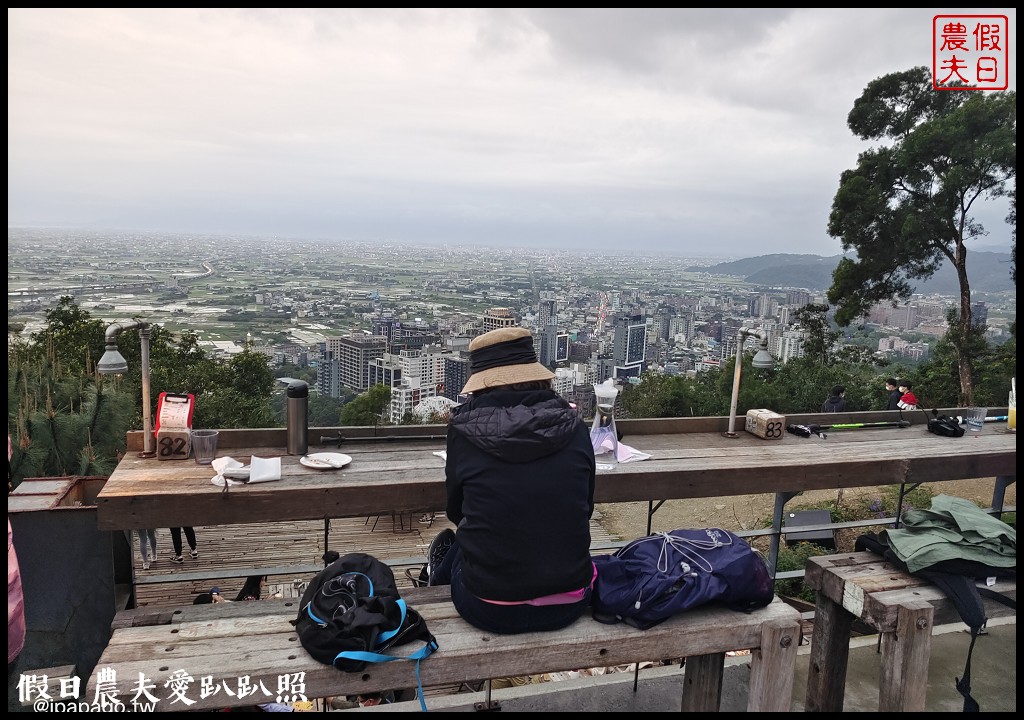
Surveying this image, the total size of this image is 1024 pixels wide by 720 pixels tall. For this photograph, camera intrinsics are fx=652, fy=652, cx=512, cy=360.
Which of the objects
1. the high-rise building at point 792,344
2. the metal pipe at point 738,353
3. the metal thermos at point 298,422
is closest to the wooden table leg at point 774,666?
the metal pipe at point 738,353

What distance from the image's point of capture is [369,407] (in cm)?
1544

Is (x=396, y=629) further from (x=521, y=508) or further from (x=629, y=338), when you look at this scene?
(x=629, y=338)

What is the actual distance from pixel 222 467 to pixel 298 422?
39cm

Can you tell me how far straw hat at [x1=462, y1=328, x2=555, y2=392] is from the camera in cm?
213

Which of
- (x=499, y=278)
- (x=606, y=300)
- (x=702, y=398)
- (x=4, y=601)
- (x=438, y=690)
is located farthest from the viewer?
(x=499, y=278)

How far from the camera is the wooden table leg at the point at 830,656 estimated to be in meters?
2.39

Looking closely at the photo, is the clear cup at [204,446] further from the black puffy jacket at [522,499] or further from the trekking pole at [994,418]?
the trekking pole at [994,418]

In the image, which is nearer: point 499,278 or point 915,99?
point 915,99

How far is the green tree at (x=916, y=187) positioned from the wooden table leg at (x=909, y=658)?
13680 mm

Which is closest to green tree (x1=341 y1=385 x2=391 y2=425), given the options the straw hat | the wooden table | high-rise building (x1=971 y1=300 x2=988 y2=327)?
the wooden table

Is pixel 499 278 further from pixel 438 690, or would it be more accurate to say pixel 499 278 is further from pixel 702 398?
pixel 438 690

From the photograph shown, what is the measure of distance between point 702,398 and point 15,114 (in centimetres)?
1590

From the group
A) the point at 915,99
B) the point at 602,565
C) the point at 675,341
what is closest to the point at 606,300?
the point at 675,341

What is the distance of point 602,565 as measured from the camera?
2.12 metres
